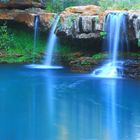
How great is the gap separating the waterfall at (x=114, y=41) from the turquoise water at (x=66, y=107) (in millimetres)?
1041

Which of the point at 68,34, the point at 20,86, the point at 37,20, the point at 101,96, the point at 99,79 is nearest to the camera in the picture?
the point at 101,96

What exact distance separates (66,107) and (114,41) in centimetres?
736

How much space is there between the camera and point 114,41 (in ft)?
65.6

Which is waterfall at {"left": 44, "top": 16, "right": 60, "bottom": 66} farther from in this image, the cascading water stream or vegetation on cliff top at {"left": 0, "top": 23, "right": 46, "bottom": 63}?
vegetation on cliff top at {"left": 0, "top": 23, "right": 46, "bottom": 63}

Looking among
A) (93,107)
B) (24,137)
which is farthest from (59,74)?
(24,137)

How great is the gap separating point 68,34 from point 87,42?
126 cm

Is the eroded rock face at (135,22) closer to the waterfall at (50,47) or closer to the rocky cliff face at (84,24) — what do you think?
the rocky cliff face at (84,24)

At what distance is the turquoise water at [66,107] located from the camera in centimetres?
1052

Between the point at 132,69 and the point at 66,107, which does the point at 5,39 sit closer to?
the point at 132,69

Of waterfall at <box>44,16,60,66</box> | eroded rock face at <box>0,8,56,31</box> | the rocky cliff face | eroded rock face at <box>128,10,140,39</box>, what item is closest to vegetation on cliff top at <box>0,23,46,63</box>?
waterfall at <box>44,16,60,66</box>

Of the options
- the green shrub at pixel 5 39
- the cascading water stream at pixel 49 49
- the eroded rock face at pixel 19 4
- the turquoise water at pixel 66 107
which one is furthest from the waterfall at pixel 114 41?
the green shrub at pixel 5 39

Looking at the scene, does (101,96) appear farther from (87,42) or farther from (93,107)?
(87,42)

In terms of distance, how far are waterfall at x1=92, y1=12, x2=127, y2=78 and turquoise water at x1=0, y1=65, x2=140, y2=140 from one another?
104 centimetres

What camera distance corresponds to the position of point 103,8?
70.2ft
